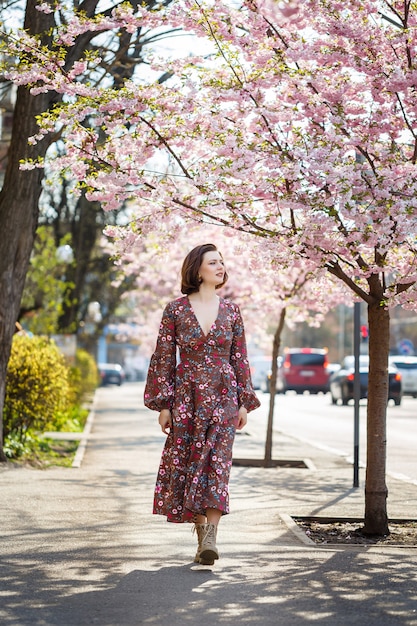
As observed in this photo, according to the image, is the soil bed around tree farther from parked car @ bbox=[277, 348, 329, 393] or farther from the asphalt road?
parked car @ bbox=[277, 348, 329, 393]

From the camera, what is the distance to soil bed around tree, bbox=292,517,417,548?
332 inches

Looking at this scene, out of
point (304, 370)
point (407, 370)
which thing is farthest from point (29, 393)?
point (304, 370)

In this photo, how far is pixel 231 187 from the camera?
8.75 m

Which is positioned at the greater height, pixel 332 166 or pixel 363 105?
pixel 363 105

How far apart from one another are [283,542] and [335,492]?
364 cm

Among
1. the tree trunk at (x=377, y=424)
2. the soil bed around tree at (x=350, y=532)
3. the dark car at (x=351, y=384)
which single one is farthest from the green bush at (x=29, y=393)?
the dark car at (x=351, y=384)

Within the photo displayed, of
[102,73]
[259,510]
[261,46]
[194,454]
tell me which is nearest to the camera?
[194,454]

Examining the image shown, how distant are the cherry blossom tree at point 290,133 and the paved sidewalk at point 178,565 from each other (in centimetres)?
137

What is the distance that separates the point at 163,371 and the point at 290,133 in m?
2.31

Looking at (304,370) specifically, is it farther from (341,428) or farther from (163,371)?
(163,371)

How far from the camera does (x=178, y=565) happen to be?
7.00 m

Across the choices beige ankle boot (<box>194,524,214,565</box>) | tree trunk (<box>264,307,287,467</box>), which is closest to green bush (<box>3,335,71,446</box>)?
tree trunk (<box>264,307,287,467</box>)

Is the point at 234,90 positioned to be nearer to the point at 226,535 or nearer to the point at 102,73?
the point at 226,535

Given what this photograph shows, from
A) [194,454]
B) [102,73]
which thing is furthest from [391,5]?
[102,73]
